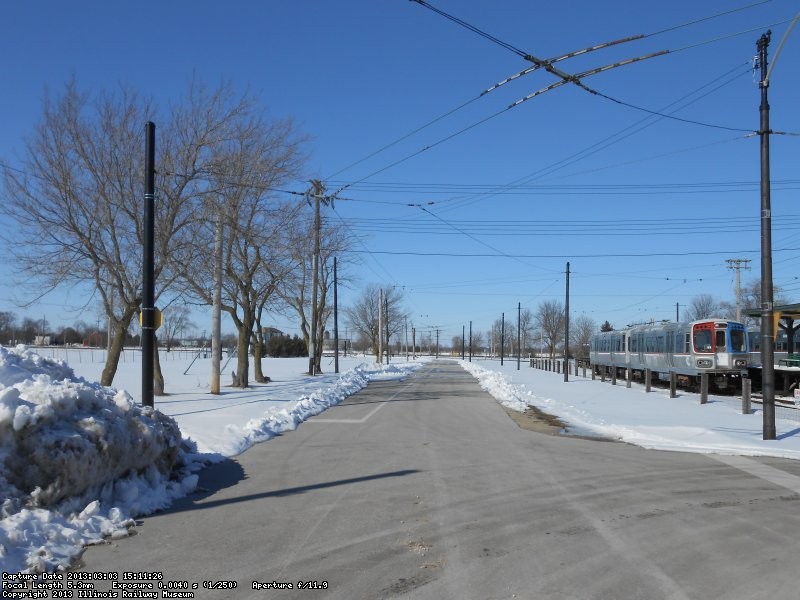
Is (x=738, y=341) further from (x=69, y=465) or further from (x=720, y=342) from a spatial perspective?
(x=69, y=465)

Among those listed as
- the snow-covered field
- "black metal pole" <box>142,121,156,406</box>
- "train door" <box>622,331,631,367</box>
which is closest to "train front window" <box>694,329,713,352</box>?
"train door" <box>622,331,631,367</box>

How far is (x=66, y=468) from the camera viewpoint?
6.87 meters

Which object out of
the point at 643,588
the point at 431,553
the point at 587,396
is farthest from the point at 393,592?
the point at 587,396

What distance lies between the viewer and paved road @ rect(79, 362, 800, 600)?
217 inches

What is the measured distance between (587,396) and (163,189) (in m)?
17.5

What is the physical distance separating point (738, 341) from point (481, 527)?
2802 centimetres

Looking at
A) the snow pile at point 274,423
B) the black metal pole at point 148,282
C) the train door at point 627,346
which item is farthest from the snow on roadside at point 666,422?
the train door at point 627,346

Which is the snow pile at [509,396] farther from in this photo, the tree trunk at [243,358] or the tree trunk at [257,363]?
the tree trunk at [257,363]

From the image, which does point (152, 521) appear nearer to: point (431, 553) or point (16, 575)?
point (16, 575)

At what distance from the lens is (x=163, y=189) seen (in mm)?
19000

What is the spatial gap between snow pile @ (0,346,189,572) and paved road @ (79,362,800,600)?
0.37m

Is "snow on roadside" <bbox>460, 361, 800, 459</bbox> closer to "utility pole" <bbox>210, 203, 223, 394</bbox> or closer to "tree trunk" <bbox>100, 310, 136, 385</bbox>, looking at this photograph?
"utility pole" <bbox>210, 203, 223, 394</bbox>

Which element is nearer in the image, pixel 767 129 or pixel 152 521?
pixel 152 521

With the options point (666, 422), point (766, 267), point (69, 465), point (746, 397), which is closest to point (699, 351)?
point (746, 397)
